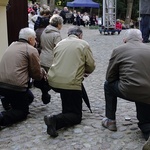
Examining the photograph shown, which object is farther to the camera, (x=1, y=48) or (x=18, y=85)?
(x=1, y=48)

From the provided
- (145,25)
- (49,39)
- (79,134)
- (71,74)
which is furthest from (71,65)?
(145,25)

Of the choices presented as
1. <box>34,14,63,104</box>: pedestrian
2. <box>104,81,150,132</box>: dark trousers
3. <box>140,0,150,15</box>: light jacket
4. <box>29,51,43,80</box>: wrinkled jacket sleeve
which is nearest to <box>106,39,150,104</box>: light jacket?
<box>104,81,150,132</box>: dark trousers

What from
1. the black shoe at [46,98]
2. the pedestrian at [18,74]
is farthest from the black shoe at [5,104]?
the black shoe at [46,98]

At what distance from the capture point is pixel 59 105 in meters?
6.15

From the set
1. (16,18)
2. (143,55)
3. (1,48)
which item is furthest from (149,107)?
(16,18)

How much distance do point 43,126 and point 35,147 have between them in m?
0.71

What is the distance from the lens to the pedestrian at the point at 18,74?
5.18 meters

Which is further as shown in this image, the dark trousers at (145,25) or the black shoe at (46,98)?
the dark trousers at (145,25)

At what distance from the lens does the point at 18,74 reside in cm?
520

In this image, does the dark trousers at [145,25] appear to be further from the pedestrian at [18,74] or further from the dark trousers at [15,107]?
the dark trousers at [15,107]

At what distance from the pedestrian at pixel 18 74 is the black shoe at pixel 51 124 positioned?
0.78m

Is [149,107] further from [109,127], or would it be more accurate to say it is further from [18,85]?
[18,85]

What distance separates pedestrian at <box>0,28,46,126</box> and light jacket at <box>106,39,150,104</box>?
1.40 metres

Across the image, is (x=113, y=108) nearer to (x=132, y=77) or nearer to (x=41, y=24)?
(x=132, y=77)
